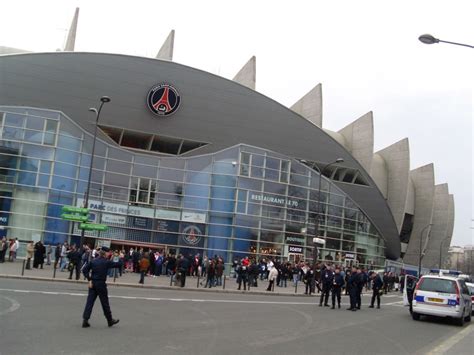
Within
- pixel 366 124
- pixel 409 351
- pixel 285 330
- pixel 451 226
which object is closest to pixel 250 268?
pixel 285 330

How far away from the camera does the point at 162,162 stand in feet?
129

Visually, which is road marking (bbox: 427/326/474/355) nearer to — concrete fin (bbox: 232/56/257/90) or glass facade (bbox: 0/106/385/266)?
glass facade (bbox: 0/106/385/266)

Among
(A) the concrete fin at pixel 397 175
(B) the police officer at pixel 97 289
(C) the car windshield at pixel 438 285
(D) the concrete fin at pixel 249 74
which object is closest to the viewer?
(B) the police officer at pixel 97 289

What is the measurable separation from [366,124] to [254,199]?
75.4 feet

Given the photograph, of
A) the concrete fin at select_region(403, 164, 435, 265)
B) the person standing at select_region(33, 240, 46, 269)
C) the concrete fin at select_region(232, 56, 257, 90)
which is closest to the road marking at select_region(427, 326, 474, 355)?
the person standing at select_region(33, 240, 46, 269)

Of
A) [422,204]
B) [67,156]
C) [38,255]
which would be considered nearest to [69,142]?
[67,156]

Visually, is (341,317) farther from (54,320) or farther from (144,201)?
(144,201)

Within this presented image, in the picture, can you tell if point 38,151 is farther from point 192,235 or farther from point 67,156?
point 192,235

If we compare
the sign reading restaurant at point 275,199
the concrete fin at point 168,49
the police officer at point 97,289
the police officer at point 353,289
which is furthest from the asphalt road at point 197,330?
the concrete fin at point 168,49

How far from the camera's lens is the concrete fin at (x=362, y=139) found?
56.3 metres

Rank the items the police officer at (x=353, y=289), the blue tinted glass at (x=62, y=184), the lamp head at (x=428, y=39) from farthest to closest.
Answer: the blue tinted glass at (x=62, y=184), the police officer at (x=353, y=289), the lamp head at (x=428, y=39)

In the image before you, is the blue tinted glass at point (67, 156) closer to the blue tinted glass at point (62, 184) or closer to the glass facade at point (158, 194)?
the glass facade at point (158, 194)

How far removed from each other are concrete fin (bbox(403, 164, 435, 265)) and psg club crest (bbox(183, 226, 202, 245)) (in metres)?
44.7

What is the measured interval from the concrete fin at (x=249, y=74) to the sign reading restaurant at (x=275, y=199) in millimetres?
14753
